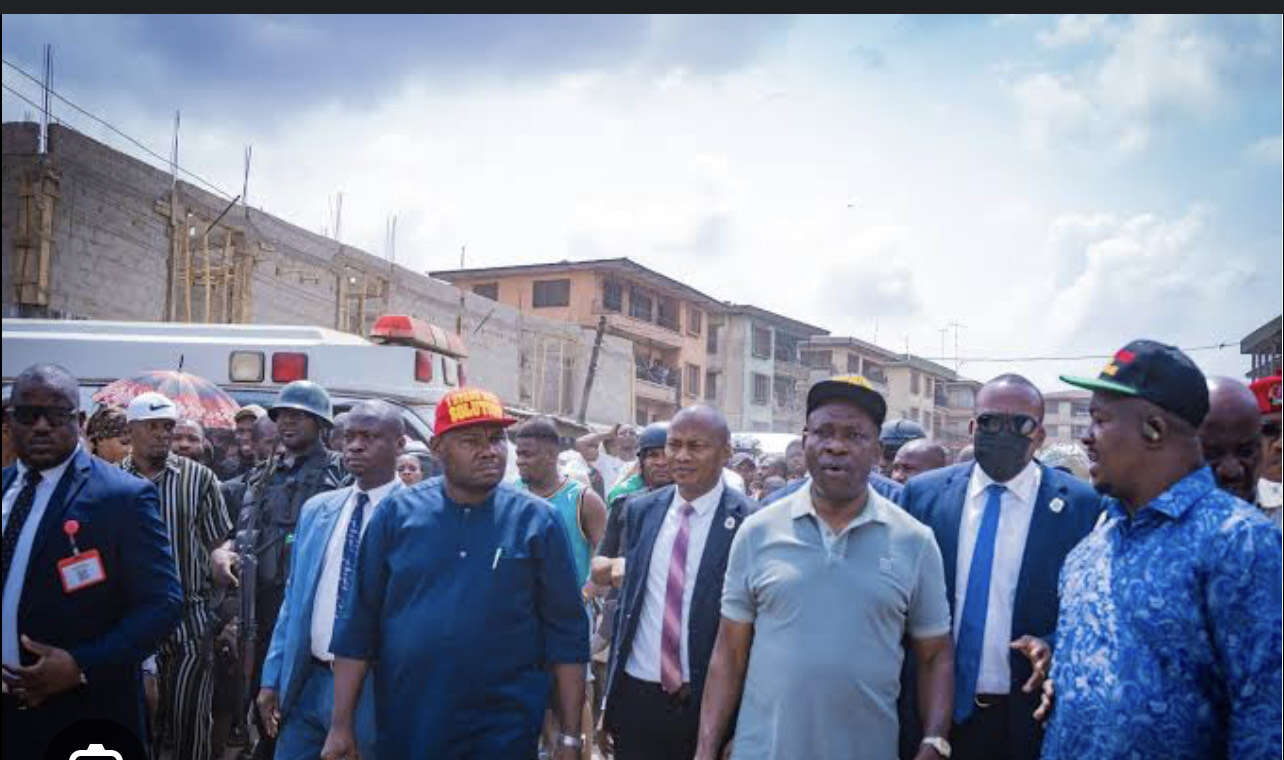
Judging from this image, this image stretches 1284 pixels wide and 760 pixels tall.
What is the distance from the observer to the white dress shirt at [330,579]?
448cm

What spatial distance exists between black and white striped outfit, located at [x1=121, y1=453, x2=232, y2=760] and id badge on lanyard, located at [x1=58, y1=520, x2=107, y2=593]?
186cm

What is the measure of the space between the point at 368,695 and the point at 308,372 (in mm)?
5668

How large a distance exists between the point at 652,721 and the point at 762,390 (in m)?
45.8

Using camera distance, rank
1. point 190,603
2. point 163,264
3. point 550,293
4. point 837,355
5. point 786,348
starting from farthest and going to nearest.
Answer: point 837,355
point 786,348
point 550,293
point 163,264
point 190,603

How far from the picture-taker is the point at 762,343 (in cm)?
5012

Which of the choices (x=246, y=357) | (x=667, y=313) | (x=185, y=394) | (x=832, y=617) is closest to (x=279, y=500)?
(x=185, y=394)

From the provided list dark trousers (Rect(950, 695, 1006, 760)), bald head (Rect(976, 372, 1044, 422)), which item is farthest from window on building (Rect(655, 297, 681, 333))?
dark trousers (Rect(950, 695, 1006, 760))

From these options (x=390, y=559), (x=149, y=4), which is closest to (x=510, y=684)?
(x=390, y=559)

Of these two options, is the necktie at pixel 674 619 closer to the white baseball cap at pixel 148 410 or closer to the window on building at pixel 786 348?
the white baseball cap at pixel 148 410

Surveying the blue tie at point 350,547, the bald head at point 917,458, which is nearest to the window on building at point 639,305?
the bald head at point 917,458

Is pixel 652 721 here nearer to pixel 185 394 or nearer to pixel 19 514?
pixel 19 514

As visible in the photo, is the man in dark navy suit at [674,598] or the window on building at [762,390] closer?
the man in dark navy suit at [674,598]

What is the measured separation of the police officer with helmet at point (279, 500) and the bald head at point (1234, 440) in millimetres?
4334

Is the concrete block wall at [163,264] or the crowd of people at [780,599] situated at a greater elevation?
the concrete block wall at [163,264]
